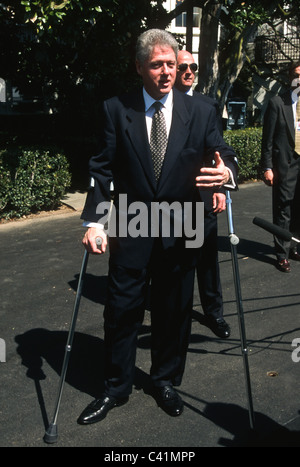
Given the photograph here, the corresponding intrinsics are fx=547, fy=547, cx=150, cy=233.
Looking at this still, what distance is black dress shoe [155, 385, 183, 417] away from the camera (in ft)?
11.7

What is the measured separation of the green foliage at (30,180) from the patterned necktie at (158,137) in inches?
246

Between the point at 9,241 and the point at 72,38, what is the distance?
3.67 meters

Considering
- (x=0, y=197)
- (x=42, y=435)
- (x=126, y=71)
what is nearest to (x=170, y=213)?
(x=42, y=435)

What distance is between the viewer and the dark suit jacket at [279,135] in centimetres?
644

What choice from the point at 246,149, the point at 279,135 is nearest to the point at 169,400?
the point at 279,135

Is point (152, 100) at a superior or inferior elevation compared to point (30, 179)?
superior

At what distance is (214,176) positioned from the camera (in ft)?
10.6

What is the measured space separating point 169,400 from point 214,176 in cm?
151

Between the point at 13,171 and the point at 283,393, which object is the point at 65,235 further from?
the point at 283,393

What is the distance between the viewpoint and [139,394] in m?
3.83

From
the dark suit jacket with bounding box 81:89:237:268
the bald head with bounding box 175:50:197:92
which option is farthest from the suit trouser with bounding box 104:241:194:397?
the bald head with bounding box 175:50:197:92

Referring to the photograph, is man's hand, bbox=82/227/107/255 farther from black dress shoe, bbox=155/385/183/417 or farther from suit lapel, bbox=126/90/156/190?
black dress shoe, bbox=155/385/183/417

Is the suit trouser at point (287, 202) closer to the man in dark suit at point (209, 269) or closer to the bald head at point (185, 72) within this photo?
the man in dark suit at point (209, 269)

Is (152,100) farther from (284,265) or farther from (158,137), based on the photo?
(284,265)
